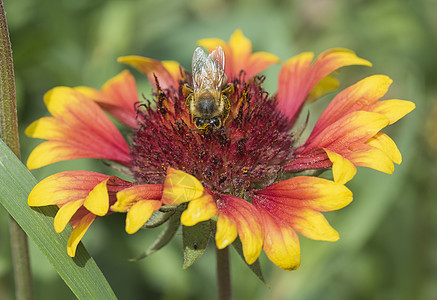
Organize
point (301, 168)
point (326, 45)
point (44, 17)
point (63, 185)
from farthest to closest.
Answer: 1. point (326, 45)
2. point (44, 17)
3. point (301, 168)
4. point (63, 185)

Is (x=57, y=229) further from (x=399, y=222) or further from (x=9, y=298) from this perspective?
(x=399, y=222)

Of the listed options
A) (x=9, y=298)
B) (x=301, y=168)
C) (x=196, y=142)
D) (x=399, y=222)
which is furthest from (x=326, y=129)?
(x=9, y=298)

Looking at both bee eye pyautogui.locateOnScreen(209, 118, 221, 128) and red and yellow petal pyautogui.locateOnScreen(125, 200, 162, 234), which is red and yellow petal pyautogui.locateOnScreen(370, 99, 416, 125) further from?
red and yellow petal pyautogui.locateOnScreen(125, 200, 162, 234)

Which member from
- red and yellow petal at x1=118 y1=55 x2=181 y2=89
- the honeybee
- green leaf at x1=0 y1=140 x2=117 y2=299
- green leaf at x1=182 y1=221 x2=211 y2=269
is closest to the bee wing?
the honeybee

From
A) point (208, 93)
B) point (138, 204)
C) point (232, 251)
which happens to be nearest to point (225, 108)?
point (208, 93)

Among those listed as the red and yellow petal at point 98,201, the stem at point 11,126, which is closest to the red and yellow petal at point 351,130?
the red and yellow petal at point 98,201

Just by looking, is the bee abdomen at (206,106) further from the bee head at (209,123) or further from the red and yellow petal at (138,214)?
the red and yellow petal at (138,214)

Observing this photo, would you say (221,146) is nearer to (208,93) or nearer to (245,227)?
(208,93)
